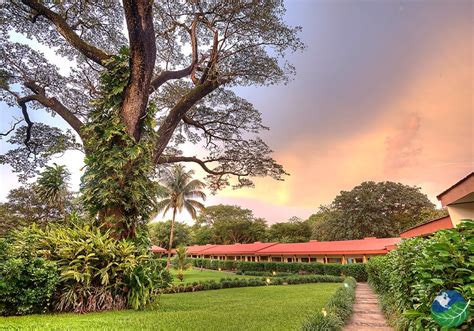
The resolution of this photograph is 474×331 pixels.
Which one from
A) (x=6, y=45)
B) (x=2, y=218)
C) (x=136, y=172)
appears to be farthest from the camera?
(x=2, y=218)

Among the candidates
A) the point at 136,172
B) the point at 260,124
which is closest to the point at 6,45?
the point at 136,172

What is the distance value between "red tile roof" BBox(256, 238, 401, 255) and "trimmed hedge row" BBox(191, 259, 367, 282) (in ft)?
3.50

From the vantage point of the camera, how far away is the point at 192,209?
3189 centimetres

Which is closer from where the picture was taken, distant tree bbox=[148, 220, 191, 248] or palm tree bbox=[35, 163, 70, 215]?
palm tree bbox=[35, 163, 70, 215]

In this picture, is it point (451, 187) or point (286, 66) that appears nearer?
point (451, 187)

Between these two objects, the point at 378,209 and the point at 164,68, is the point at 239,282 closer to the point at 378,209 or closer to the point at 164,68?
the point at 164,68

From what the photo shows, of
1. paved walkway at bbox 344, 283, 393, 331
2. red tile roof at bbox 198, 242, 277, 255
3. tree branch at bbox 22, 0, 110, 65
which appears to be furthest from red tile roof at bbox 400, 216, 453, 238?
red tile roof at bbox 198, 242, 277, 255

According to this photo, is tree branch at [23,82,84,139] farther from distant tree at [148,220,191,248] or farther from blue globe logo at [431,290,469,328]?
distant tree at [148,220,191,248]

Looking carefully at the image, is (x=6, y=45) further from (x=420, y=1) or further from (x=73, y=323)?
(x=420, y=1)

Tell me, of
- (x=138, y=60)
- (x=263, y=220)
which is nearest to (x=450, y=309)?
(x=138, y=60)

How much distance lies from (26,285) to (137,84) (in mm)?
5434

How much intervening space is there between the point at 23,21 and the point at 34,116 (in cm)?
382

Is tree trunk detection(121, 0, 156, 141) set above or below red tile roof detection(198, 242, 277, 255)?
above

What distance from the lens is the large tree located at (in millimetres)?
7934
